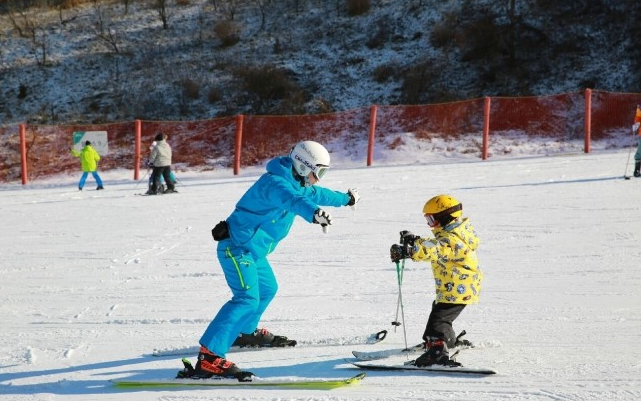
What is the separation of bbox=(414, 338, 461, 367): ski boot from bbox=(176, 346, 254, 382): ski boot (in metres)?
1.13

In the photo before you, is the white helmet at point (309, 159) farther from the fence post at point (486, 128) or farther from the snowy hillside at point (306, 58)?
the snowy hillside at point (306, 58)

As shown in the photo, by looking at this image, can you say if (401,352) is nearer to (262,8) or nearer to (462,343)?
(462,343)

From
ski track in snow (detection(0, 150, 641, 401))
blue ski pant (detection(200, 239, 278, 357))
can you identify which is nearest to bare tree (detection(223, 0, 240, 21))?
ski track in snow (detection(0, 150, 641, 401))

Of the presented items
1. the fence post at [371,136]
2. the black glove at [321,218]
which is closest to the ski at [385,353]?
the black glove at [321,218]

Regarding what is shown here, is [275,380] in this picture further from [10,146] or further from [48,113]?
[48,113]

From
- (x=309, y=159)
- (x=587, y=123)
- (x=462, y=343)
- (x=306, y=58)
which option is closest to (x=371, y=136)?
(x=587, y=123)

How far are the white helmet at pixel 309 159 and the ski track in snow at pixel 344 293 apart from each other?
1.37 m

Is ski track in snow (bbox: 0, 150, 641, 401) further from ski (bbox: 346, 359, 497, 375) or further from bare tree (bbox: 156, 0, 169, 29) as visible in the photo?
bare tree (bbox: 156, 0, 169, 29)

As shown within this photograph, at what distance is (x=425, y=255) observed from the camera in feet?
15.8

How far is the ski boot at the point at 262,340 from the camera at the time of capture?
229 inches

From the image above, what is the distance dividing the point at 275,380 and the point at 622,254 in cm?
504

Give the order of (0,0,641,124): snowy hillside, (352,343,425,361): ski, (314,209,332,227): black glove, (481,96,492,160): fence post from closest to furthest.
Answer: (314,209,332,227): black glove < (352,343,425,361): ski < (481,96,492,160): fence post < (0,0,641,124): snowy hillside

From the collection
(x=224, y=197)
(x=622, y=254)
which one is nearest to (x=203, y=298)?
(x=622, y=254)

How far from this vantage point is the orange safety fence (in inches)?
735
